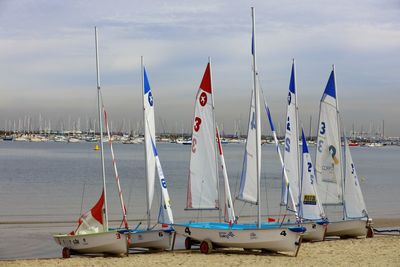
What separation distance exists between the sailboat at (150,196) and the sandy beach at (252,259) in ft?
1.65

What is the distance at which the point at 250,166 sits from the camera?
20.3m

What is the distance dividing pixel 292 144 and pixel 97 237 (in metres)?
8.14

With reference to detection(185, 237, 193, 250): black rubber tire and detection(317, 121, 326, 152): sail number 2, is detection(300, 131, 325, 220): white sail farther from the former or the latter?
detection(185, 237, 193, 250): black rubber tire

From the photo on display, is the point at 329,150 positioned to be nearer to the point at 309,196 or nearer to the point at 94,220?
the point at 309,196

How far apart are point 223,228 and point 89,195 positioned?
86.1 ft

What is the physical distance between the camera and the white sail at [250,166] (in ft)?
66.4

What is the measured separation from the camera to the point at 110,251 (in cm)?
1955

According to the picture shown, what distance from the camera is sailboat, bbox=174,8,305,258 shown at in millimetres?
19234

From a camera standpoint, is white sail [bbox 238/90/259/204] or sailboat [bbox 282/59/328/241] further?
sailboat [bbox 282/59/328/241]

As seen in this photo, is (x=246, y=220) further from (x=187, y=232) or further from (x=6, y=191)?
(x=6, y=191)

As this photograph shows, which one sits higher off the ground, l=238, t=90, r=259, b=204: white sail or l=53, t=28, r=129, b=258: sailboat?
l=238, t=90, r=259, b=204: white sail

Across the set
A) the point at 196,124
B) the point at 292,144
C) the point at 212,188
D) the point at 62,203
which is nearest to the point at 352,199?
the point at 292,144

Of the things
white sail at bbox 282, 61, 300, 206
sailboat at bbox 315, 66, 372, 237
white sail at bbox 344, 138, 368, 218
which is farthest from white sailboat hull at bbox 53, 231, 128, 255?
white sail at bbox 344, 138, 368, 218

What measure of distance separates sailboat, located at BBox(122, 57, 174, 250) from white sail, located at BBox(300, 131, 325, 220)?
4943mm
